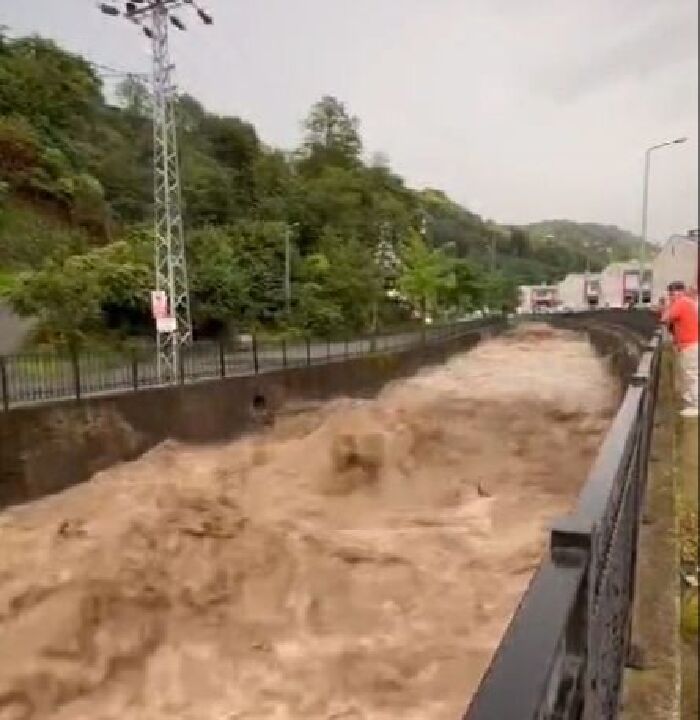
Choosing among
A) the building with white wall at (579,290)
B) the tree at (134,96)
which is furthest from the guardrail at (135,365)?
the building with white wall at (579,290)

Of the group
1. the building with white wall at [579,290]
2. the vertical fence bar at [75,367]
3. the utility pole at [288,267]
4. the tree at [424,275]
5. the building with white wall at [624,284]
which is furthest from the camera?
the building with white wall at [579,290]

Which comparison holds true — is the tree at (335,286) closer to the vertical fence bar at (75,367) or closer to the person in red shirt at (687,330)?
the vertical fence bar at (75,367)

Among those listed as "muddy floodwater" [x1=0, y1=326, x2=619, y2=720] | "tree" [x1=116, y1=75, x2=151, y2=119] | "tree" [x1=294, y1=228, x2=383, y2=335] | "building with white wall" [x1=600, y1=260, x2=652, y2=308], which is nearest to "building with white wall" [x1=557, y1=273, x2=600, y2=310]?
"building with white wall" [x1=600, y1=260, x2=652, y2=308]

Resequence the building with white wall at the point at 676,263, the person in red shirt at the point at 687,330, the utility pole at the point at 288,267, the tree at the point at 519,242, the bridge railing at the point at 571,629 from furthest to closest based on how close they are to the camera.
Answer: the person in red shirt at the point at 687,330
the building with white wall at the point at 676,263
the tree at the point at 519,242
the utility pole at the point at 288,267
the bridge railing at the point at 571,629

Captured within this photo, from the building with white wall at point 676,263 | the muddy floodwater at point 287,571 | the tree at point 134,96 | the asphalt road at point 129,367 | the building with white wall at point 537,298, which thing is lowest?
the muddy floodwater at point 287,571

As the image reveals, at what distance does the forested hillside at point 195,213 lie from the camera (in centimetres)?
189

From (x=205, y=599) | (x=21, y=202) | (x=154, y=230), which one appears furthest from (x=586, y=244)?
(x=21, y=202)

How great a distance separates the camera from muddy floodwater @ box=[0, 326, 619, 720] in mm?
2814

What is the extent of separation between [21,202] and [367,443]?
4.95 m

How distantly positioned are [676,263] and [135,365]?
5530mm

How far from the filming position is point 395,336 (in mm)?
4113

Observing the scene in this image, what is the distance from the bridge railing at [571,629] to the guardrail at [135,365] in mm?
1342

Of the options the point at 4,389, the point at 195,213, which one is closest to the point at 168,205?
the point at 195,213

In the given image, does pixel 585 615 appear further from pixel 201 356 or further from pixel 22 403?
pixel 22 403
